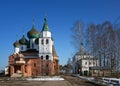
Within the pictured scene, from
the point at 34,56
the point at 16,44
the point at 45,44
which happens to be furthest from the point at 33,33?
the point at 34,56

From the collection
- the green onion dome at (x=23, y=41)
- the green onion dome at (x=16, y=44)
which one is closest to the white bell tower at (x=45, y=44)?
the green onion dome at (x=16, y=44)

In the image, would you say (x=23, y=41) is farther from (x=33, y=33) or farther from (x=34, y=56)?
(x=34, y=56)

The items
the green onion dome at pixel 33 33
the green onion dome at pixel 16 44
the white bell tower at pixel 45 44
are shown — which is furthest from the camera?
the green onion dome at pixel 16 44

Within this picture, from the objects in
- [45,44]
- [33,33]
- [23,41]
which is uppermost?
[33,33]

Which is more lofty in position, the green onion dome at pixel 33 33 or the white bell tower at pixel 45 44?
the green onion dome at pixel 33 33

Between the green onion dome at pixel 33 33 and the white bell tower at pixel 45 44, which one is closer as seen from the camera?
the white bell tower at pixel 45 44

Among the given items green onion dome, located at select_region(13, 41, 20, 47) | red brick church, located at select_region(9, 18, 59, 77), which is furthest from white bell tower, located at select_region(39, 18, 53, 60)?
green onion dome, located at select_region(13, 41, 20, 47)

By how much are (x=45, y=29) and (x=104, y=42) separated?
3928 cm

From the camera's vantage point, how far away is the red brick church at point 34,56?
76625mm

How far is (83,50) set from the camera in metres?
53.3

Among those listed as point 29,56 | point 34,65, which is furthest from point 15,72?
point 29,56

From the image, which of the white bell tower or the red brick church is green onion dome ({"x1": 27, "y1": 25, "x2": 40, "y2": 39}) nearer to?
the red brick church

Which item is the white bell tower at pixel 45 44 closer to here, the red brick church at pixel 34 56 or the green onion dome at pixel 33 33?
the red brick church at pixel 34 56

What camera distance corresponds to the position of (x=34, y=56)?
88562 mm
